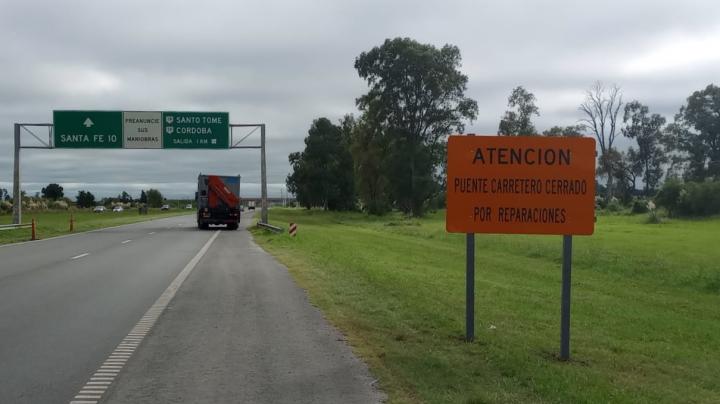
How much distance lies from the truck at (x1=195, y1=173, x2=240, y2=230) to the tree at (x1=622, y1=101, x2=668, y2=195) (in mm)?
84121

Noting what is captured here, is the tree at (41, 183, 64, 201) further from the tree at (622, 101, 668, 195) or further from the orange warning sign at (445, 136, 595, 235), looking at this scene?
the orange warning sign at (445, 136, 595, 235)

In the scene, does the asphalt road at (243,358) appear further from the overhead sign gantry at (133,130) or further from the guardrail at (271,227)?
the overhead sign gantry at (133,130)

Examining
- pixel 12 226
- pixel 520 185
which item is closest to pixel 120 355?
pixel 520 185

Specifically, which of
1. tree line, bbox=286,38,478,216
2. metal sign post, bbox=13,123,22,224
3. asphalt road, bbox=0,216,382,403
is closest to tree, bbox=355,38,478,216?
tree line, bbox=286,38,478,216

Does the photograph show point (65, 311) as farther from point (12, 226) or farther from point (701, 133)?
point (701, 133)

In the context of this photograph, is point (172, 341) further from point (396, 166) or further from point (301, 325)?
point (396, 166)

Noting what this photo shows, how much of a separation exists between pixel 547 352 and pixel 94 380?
492cm

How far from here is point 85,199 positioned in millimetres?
154000

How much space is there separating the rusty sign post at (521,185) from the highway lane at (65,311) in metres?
4.37

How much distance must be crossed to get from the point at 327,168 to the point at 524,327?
86020 millimetres

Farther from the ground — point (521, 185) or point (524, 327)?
point (521, 185)

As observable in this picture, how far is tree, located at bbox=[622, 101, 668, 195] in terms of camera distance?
112175mm

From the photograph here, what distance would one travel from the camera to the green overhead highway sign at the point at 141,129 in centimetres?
3866

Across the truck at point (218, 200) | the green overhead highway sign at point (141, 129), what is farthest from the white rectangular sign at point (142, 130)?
the truck at point (218, 200)
